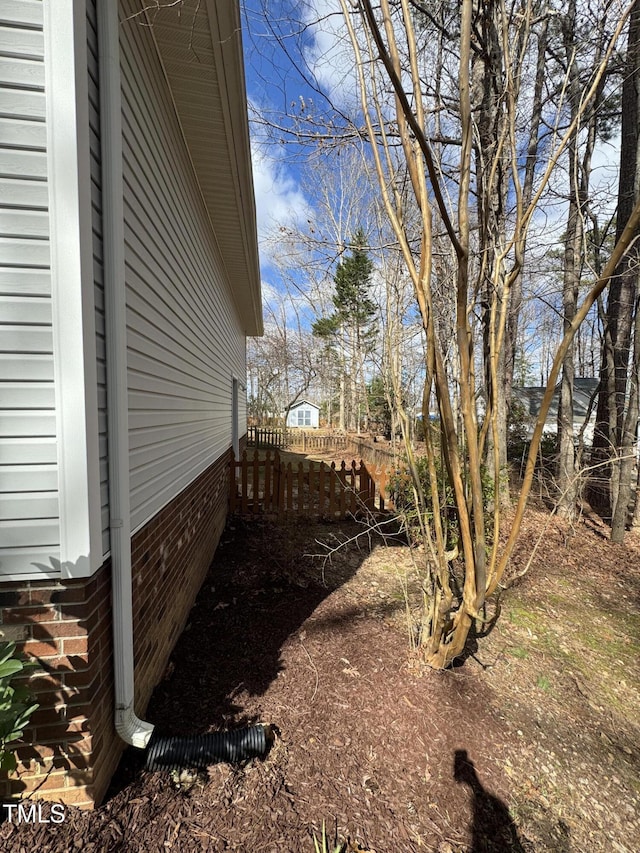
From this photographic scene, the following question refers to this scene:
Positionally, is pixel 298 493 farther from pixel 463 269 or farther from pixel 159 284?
pixel 463 269

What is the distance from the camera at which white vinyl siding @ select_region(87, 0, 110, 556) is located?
159 cm

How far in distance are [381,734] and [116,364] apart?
99.3 inches

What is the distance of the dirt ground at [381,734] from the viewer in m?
1.67

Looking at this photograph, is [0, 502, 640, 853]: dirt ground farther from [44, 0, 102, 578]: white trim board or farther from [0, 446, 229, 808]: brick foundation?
[44, 0, 102, 578]: white trim board

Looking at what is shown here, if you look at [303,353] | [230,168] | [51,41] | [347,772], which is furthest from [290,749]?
[303,353]

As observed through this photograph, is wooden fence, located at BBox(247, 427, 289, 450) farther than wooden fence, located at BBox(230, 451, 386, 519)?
Yes

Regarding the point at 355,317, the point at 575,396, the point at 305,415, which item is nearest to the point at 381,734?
the point at 355,317

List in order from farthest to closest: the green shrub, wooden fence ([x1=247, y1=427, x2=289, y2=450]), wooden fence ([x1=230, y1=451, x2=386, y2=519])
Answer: wooden fence ([x1=247, y1=427, x2=289, y2=450])
wooden fence ([x1=230, y1=451, x2=386, y2=519])
the green shrub

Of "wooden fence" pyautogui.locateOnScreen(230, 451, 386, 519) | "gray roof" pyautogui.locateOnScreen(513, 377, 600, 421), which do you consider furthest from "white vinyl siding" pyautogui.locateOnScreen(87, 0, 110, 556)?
"gray roof" pyautogui.locateOnScreen(513, 377, 600, 421)

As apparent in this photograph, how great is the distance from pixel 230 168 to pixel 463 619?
4.24 m

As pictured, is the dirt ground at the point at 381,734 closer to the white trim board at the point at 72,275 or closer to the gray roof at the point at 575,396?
the white trim board at the point at 72,275

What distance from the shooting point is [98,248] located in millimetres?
1629

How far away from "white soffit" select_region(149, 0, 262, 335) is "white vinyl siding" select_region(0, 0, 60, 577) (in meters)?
1.10

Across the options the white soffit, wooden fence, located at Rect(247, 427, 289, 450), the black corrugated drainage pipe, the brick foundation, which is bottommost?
wooden fence, located at Rect(247, 427, 289, 450)
